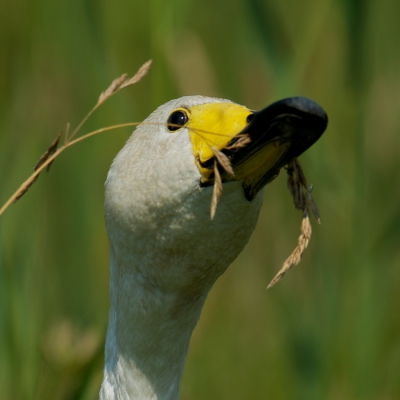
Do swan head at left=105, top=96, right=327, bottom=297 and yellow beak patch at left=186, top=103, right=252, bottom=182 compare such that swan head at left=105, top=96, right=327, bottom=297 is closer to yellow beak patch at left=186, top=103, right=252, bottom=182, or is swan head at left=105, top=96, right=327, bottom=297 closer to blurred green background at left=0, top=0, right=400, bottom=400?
yellow beak patch at left=186, top=103, right=252, bottom=182

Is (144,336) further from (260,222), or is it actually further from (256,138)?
(260,222)

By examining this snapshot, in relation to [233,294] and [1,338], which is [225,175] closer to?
[1,338]

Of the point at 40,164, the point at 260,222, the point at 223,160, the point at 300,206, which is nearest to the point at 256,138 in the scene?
the point at 223,160

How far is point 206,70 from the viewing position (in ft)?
12.3

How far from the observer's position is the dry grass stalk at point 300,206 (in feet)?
6.39

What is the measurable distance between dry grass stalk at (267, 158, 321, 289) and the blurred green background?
38.9 inches

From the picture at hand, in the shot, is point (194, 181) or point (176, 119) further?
point (176, 119)

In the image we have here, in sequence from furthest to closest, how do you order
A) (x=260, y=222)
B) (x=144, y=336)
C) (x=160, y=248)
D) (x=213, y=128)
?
1. (x=260, y=222)
2. (x=144, y=336)
3. (x=160, y=248)
4. (x=213, y=128)

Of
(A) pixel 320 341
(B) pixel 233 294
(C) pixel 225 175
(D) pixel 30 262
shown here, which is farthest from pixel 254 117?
(B) pixel 233 294

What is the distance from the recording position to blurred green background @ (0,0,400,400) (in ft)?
9.94

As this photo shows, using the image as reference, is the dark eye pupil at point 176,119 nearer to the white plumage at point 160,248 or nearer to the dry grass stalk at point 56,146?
the white plumage at point 160,248

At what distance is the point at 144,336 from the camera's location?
8.47 feet

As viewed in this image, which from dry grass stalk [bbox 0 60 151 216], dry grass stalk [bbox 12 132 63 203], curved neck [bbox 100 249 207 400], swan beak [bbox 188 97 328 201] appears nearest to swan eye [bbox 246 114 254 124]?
swan beak [bbox 188 97 328 201]

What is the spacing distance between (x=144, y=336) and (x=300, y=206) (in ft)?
2.64
